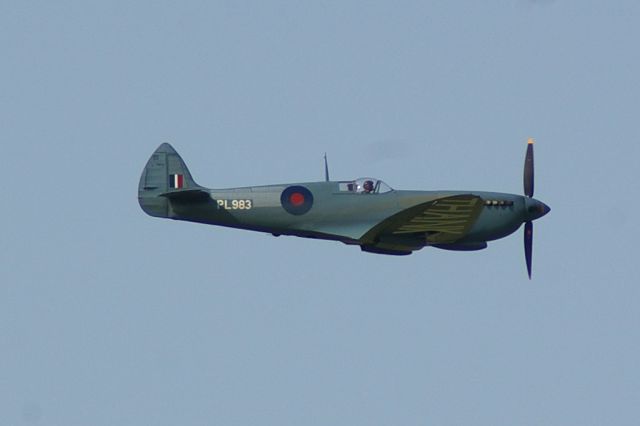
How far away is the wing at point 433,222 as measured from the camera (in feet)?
103

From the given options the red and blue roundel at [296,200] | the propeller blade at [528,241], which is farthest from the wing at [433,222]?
the propeller blade at [528,241]

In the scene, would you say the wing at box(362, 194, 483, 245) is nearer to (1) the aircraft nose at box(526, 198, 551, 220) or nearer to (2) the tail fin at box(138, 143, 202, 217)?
(1) the aircraft nose at box(526, 198, 551, 220)

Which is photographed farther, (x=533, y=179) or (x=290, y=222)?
(x=533, y=179)

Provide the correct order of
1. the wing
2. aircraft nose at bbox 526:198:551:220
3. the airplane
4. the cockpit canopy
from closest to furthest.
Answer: the wing < the airplane < the cockpit canopy < aircraft nose at bbox 526:198:551:220

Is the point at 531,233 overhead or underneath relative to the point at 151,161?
underneath

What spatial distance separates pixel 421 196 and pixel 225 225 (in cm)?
467

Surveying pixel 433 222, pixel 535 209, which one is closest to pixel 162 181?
Answer: pixel 433 222

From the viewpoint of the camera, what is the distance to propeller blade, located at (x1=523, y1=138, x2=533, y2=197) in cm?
3531

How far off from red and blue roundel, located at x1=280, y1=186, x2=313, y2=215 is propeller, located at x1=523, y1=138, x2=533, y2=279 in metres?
5.65

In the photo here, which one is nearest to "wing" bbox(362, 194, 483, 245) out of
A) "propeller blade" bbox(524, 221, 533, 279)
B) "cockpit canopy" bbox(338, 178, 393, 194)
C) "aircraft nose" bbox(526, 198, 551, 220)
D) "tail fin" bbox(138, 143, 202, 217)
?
"cockpit canopy" bbox(338, 178, 393, 194)

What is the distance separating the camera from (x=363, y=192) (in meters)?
33.2

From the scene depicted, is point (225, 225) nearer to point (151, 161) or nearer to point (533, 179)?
point (151, 161)

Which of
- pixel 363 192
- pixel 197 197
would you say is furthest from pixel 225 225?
pixel 363 192

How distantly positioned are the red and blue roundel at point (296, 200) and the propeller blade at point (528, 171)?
5810 mm
